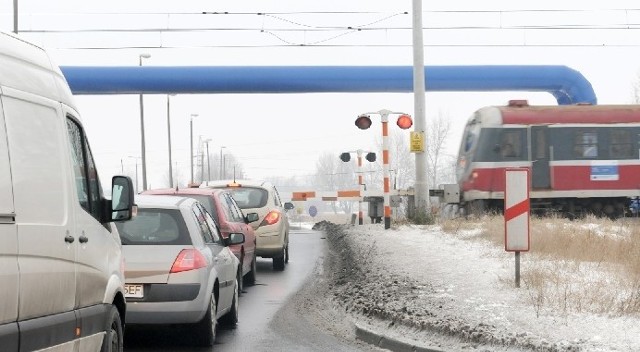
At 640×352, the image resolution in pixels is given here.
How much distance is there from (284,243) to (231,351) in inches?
427

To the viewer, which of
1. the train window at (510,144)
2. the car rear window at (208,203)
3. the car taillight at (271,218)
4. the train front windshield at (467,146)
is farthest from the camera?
the train front windshield at (467,146)

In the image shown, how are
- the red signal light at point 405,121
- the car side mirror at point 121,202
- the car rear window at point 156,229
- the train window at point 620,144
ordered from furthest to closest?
the train window at point 620,144
the red signal light at point 405,121
the car rear window at point 156,229
the car side mirror at point 121,202

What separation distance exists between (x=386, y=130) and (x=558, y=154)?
28.5 ft

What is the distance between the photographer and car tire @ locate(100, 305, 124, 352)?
7.72 meters

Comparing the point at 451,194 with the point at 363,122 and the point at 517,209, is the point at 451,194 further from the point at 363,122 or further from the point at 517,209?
the point at 517,209

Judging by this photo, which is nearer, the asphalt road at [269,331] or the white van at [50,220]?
the white van at [50,220]

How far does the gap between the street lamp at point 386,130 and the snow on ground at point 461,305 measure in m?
6.24

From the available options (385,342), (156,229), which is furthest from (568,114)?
(156,229)

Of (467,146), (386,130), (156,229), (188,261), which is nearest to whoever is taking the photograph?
(188,261)

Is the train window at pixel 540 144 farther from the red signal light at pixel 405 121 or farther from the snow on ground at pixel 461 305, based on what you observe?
the snow on ground at pixel 461 305

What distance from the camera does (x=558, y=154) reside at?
33.5m

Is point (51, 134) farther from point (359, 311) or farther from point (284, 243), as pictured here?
point (284, 243)

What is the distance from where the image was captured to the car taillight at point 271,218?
21203mm

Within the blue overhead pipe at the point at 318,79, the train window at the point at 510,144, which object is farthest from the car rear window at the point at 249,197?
the blue overhead pipe at the point at 318,79
